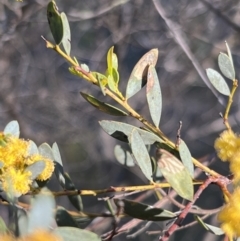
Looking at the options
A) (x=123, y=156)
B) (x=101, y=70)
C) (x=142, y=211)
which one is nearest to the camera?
(x=142, y=211)

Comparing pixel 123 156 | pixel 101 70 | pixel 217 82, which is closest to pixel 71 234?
pixel 217 82

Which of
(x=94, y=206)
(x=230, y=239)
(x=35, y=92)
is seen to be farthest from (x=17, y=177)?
(x=94, y=206)

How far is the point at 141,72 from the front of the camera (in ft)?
2.00

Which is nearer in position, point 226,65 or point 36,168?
point 36,168

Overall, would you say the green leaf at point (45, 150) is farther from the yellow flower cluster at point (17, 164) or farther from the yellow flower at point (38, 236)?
the yellow flower at point (38, 236)

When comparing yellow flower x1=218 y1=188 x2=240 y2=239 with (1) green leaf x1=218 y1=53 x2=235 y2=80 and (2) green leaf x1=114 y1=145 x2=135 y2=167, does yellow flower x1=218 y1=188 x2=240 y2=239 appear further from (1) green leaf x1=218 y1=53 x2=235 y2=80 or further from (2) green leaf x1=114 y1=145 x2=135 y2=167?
(2) green leaf x1=114 y1=145 x2=135 y2=167

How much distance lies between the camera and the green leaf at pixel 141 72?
0.60 meters

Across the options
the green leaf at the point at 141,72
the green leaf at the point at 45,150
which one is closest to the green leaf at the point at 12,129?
the green leaf at the point at 45,150

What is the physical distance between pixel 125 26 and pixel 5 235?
1913 mm

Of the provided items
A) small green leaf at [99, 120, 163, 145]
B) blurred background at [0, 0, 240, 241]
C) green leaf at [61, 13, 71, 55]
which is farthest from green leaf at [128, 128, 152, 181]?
blurred background at [0, 0, 240, 241]

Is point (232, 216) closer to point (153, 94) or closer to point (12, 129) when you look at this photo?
point (153, 94)

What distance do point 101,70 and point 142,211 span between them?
190 centimetres

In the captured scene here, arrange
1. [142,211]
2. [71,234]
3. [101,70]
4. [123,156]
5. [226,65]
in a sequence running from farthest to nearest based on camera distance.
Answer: [101,70] → [123,156] → [226,65] → [142,211] → [71,234]

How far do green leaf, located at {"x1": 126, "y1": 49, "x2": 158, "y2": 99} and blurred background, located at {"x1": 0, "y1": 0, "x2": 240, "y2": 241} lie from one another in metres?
1.23
